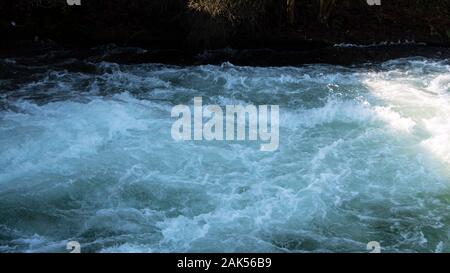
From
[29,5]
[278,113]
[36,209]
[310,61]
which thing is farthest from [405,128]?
[29,5]

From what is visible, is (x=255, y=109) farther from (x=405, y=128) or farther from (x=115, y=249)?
(x=115, y=249)

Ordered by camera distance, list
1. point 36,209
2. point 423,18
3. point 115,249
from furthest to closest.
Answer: point 423,18 < point 36,209 < point 115,249

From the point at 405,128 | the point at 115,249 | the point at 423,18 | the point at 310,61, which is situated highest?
the point at 423,18

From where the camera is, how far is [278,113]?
8.91 m

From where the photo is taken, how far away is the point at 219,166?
7.46 metres

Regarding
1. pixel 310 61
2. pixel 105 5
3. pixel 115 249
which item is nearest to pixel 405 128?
pixel 310 61

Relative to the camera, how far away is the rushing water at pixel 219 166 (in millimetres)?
6227

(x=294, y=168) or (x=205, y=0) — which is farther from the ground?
(x=205, y=0)

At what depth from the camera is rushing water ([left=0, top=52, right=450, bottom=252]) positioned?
6227 millimetres

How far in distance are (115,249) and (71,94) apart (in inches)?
163

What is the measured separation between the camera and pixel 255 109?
9.05 meters
